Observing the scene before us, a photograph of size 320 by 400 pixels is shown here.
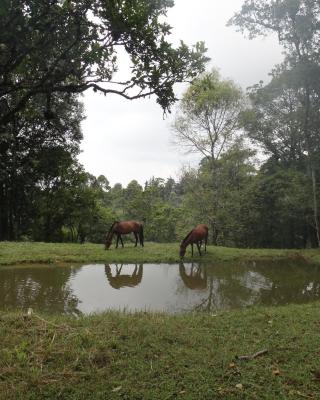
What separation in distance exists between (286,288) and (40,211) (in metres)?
17.2

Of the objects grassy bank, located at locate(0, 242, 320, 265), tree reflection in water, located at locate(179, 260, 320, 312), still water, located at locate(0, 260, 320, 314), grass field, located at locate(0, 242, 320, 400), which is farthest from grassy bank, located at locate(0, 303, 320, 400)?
grassy bank, located at locate(0, 242, 320, 265)

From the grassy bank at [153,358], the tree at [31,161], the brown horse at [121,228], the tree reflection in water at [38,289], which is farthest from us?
the tree at [31,161]

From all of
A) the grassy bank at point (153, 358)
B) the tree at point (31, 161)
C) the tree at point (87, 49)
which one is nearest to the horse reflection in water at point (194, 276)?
the grassy bank at point (153, 358)

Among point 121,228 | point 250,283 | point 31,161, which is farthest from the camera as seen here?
point 31,161

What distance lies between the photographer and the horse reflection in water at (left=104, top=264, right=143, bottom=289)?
10.7 m

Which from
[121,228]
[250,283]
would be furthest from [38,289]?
[121,228]

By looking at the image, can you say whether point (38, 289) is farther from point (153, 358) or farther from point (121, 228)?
point (121, 228)

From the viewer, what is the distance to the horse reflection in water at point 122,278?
35.0ft

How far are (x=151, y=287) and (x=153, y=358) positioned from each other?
5.13 metres

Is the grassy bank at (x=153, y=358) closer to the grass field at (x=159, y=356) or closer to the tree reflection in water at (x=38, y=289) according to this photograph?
the grass field at (x=159, y=356)

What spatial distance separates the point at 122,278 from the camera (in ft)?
37.5

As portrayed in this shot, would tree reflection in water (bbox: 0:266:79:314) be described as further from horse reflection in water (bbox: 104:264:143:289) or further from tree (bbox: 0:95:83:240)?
tree (bbox: 0:95:83:240)

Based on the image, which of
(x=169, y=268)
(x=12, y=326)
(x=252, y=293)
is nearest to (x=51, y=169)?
(x=169, y=268)

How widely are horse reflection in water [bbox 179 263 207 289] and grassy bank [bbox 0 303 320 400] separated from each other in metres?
3.98
